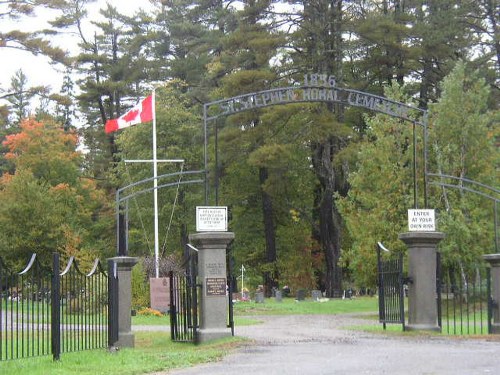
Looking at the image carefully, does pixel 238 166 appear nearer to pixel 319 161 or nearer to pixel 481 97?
pixel 319 161

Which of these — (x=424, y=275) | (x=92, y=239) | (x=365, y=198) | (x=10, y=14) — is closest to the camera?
(x=424, y=275)

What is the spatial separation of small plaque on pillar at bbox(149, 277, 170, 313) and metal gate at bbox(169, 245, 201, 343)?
10.5 meters

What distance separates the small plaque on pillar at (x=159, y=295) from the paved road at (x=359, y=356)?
34.6 ft

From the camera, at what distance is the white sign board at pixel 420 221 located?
17812 mm

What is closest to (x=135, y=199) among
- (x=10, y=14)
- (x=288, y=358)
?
(x=10, y=14)

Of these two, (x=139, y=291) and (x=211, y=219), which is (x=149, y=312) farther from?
(x=211, y=219)

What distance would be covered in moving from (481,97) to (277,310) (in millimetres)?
11512

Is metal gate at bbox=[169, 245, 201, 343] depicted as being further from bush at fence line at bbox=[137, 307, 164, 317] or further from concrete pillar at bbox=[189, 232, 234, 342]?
bush at fence line at bbox=[137, 307, 164, 317]

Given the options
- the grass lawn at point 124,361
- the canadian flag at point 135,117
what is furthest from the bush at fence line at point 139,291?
the grass lawn at point 124,361

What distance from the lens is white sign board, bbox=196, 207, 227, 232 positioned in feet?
54.8

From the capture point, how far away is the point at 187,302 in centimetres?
1675

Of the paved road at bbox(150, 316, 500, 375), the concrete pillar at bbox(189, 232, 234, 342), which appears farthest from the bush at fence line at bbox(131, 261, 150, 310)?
the concrete pillar at bbox(189, 232, 234, 342)

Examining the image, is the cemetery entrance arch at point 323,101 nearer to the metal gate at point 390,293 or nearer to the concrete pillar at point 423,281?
the metal gate at point 390,293

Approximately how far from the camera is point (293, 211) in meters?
49.3
